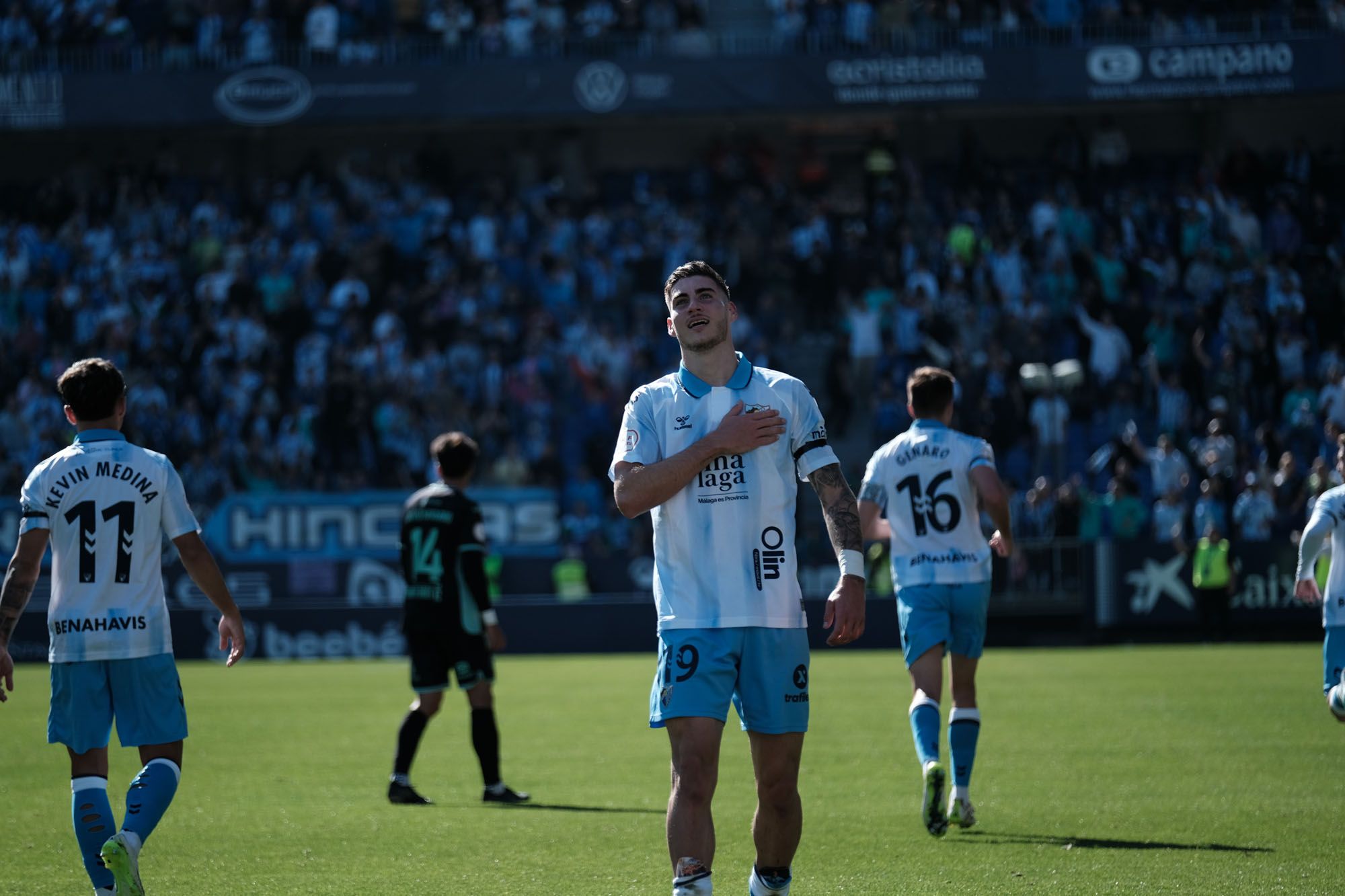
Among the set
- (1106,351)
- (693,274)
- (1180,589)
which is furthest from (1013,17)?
(693,274)

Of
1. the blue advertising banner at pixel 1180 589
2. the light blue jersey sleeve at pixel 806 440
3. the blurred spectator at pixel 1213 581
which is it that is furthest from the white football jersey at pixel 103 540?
the blue advertising banner at pixel 1180 589

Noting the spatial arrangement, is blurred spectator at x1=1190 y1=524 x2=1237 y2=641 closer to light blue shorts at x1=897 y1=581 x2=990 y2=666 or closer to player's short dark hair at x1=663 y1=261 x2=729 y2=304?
light blue shorts at x1=897 y1=581 x2=990 y2=666

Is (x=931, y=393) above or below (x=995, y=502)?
above

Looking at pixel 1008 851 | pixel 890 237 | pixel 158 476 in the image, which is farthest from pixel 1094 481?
pixel 158 476

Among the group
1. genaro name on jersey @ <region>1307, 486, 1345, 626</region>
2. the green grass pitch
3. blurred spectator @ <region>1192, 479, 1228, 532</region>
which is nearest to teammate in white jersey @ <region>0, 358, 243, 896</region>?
the green grass pitch

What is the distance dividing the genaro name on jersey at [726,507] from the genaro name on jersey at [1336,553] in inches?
154

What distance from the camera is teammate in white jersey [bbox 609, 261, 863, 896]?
219 inches

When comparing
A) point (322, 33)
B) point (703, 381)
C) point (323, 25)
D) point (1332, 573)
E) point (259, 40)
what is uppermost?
point (323, 25)

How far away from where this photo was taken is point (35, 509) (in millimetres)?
6430

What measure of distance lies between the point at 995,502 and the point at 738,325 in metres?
19.6

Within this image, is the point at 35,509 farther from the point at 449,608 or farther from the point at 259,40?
the point at 259,40

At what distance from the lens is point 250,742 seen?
43.9 ft

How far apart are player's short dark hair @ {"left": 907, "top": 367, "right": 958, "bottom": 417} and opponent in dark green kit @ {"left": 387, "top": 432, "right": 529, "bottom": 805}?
2.93 metres

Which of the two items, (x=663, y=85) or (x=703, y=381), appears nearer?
(x=703, y=381)
